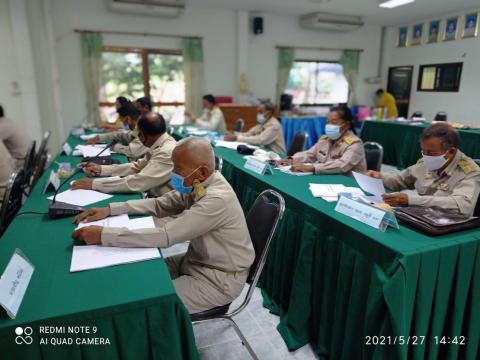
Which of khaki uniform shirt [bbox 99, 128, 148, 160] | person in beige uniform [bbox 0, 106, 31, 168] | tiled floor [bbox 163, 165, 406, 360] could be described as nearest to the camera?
tiled floor [bbox 163, 165, 406, 360]

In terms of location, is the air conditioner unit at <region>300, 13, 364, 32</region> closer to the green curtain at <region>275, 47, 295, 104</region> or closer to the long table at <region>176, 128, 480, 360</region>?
the green curtain at <region>275, 47, 295, 104</region>

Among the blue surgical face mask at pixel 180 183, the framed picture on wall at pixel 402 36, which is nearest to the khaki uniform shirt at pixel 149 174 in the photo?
the blue surgical face mask at pixel 180 183

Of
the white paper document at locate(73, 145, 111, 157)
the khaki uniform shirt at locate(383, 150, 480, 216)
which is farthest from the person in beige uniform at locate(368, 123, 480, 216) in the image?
the white paper document at locate(73, 145, 111, 157)

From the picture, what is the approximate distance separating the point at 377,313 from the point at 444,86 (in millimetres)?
7872

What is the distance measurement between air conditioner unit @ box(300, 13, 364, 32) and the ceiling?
0.13 meters

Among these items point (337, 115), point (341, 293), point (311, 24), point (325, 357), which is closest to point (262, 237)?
point (341, 293)

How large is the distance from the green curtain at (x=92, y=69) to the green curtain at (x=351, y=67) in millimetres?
5482

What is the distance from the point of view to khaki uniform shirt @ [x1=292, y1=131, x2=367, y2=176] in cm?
248

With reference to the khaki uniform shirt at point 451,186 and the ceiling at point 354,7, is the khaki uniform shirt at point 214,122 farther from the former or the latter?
the khaki uniform shirt at point 451,186

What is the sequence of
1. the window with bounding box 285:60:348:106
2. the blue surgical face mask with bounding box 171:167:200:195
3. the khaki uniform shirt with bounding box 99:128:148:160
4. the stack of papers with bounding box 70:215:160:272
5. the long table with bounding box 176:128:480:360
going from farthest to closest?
the window with bounding box 285:60:348:106 → the khaki uniform shirt with bounding box 99:128:148:160 → the blue surgical face mask with bounding box 171:167:200:195 → the long table with bounding box 176:128:480:360 → the stack of papers with bounding box 70:215:160:272

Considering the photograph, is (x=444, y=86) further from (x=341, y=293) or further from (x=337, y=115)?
(x=341, y=293)

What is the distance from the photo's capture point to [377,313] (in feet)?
4.20

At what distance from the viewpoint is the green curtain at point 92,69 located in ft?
19.7

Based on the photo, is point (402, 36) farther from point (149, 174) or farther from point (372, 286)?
point (372, 286)
